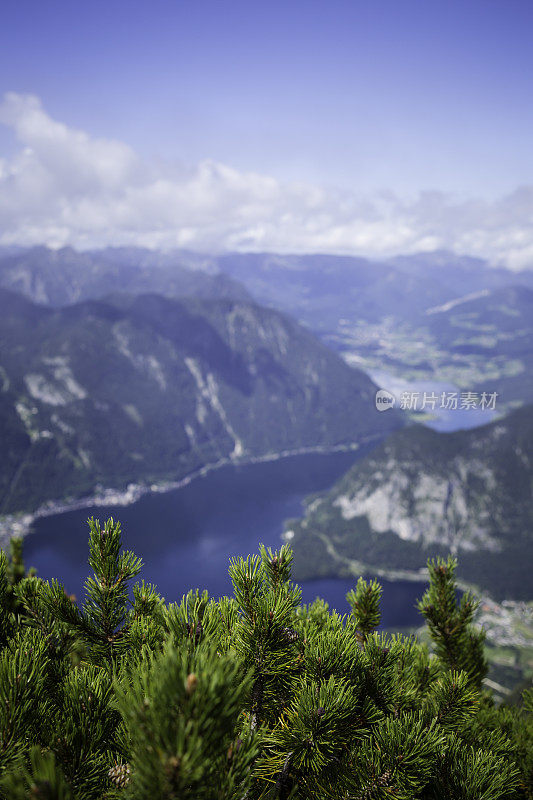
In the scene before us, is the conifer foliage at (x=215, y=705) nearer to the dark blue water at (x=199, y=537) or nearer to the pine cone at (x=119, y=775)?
the pine cone at (x=119, y=775)

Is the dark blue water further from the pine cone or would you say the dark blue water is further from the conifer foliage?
the pine cone

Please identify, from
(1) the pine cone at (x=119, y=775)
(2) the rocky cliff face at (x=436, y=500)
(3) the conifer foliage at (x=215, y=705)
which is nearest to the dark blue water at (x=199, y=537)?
(2) the rocky cliff face at (x=436, y=500)

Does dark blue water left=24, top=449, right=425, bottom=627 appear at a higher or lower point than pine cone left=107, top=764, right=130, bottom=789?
lower

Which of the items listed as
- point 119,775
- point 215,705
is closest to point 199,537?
point 119,775

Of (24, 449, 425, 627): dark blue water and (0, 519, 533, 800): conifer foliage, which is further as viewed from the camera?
(24, 449, 425, 627): dark blue water

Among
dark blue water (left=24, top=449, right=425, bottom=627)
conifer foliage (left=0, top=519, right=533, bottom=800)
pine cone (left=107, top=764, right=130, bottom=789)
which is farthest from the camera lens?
dark blue water (left=24, top=449, right=425, bottom=627)

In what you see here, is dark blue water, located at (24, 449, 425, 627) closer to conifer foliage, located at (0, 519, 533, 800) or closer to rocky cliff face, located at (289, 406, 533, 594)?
rocky cliff face, located at (289, 406, 533, 594)

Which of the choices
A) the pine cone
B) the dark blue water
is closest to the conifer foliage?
the pine cone

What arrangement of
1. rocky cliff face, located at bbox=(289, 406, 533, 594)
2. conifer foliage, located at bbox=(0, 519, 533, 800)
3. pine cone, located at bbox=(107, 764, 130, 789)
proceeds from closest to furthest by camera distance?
conifer foliage, located at bbox=(0, 519, 533, 800) → pine cone, located at bbox=(107, 764, 130, 789) → rocky cliff face, located at bbox=(289, 406, 533, 594)

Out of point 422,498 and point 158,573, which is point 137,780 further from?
point 422,498
